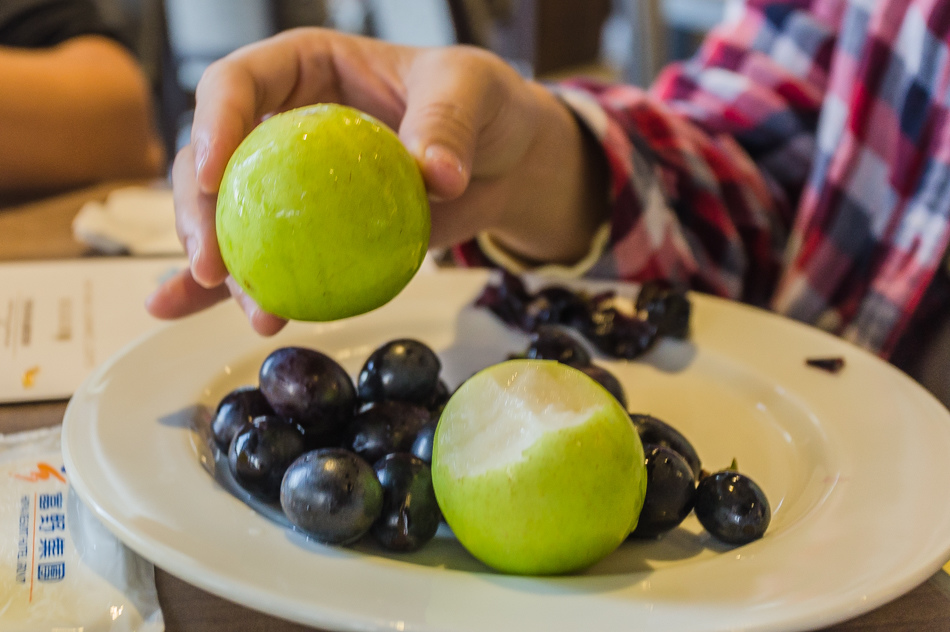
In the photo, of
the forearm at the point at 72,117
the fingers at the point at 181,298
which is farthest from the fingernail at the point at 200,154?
the forearm at the point at 72,117

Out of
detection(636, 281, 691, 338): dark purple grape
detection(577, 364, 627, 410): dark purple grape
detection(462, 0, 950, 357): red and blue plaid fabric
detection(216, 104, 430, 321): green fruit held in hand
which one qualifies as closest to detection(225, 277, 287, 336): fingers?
detection(216, 104, 430, 321): green fruit held in hand

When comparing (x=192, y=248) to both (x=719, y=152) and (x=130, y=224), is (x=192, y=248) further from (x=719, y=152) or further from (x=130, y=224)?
(x=719, y=152)

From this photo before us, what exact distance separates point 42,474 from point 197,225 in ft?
0.61

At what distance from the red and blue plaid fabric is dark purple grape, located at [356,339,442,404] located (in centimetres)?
40

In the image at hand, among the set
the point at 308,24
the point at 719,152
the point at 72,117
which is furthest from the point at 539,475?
the point at 308,24

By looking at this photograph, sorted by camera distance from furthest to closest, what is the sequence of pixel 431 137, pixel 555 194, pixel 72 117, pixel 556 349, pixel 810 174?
pixel 72 117
pixel 810 174
pixel 555 194
pixel 556 349
pixel 431 137

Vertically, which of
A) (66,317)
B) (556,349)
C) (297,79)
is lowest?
(66,317)

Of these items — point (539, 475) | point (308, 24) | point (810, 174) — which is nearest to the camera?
point (539, 475)

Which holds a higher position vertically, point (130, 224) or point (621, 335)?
point (621, 335)

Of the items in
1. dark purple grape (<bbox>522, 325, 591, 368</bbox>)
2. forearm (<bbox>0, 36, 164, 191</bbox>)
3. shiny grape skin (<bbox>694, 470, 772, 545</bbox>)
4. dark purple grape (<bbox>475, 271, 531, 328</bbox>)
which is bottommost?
forearm (<bbox>0, 36, 164, 191</bbox>)

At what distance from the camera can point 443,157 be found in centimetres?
46

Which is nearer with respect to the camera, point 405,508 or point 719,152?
point 405,508

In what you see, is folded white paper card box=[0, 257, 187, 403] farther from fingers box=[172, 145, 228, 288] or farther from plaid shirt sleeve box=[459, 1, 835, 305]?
plaid shirt sleeve box=[459, 1, 835, 305]

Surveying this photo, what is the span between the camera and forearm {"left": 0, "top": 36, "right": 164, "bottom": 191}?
1.18m
